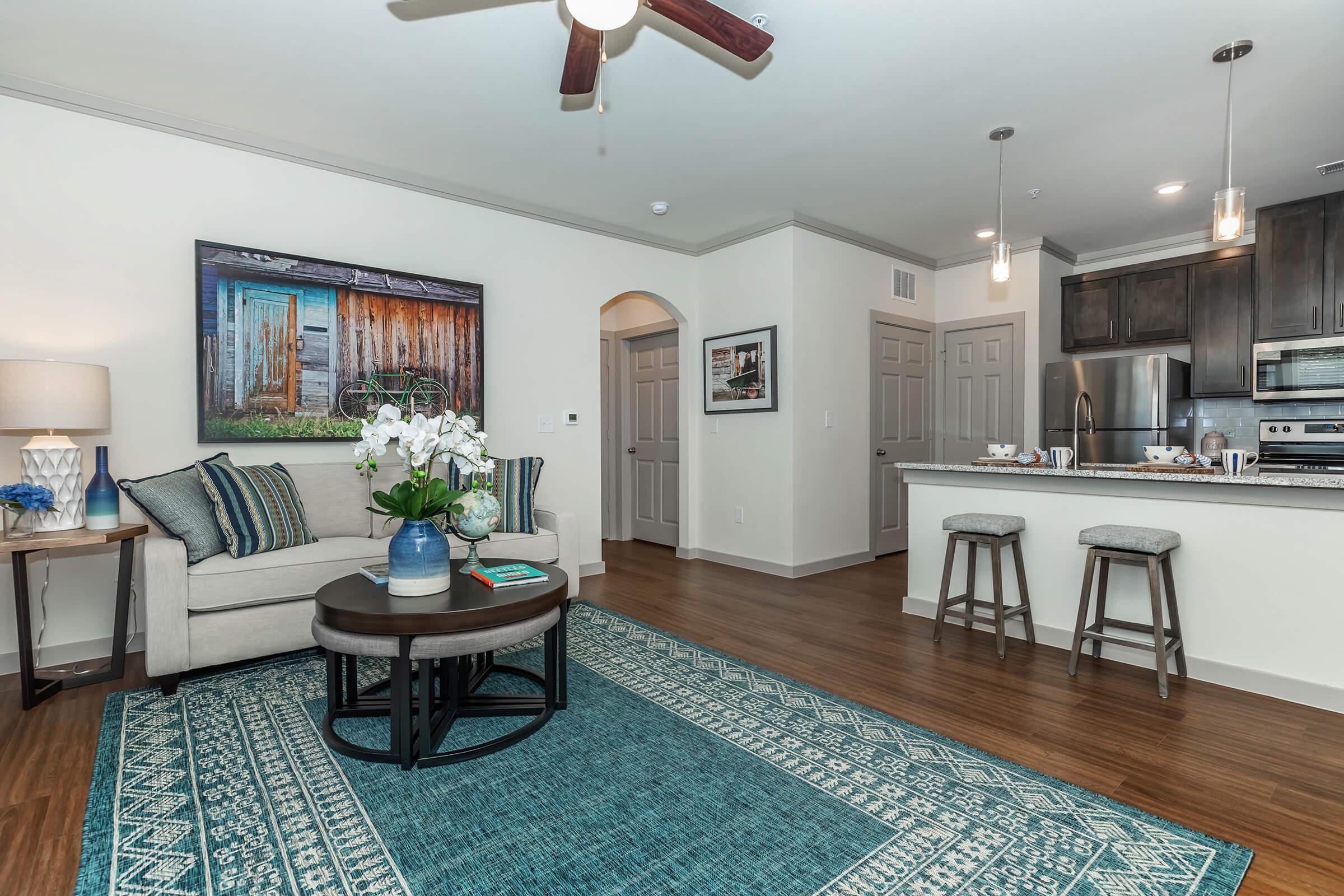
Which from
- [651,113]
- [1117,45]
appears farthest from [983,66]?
[651,113]

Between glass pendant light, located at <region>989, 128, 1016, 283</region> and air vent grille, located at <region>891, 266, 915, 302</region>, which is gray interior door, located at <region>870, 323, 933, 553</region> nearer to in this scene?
air vent grille, located at <region>891, 266, 915, 302</region>

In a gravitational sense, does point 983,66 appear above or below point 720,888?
above

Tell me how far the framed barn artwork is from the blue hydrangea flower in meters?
0.80

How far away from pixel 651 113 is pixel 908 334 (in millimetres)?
3460

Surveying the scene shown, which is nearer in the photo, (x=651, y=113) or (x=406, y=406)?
(x=651, y=113)

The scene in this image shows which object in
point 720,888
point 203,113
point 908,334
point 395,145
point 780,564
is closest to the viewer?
point 720,888

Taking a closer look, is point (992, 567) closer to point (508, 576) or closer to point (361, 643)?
point (508, 576)

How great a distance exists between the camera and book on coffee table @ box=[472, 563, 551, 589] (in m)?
2.42

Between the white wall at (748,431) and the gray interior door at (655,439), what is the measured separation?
41cm

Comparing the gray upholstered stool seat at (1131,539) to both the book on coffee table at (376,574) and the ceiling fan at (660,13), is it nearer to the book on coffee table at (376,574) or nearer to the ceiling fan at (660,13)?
the ceiling fan at (660,13)

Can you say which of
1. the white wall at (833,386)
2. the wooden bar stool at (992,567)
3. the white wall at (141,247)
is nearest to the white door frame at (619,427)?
the white wall at (833,386)

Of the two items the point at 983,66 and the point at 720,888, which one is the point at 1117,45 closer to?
the point at 983,66

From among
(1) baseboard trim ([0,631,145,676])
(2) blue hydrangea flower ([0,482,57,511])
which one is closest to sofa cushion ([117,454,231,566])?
(2) blue hydrangea flower ([0,482,57,511])

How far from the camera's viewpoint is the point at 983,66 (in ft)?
9.59
